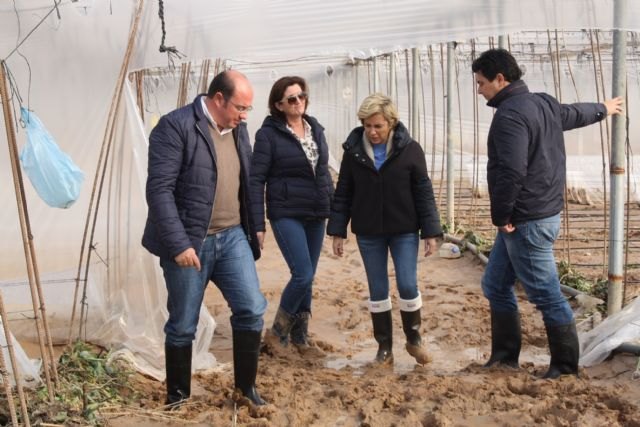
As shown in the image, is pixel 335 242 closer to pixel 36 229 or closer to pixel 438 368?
pixel 438 368

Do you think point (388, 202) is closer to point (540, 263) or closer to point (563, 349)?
point (540, 263)

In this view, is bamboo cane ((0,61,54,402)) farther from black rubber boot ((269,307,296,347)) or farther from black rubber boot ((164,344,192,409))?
black rubber boot ((269,307,296,347))

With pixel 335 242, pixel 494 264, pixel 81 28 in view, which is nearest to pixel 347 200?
pixel 335 242

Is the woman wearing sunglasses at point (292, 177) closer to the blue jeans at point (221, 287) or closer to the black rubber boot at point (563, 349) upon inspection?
the blue jeans at point (221, 287)

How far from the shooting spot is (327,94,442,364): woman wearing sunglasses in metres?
4.17

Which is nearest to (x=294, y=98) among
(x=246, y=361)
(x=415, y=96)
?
(x=246, y=361)

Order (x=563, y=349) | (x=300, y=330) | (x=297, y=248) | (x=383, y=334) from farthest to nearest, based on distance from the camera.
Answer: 1. (x=300, y=330)
2. (x=297, y=248)
3. (x=383, y=334)
4. (x=563, y=349)

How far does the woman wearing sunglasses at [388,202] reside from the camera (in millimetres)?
4168

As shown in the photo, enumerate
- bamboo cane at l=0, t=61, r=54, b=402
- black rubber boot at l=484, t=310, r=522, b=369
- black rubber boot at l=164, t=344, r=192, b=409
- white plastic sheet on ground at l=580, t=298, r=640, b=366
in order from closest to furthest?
1. bamboo cane at l=0, t=61, r=54, b=402
2. black rubber boot at l=164, t=344, r=192, b=409
3. white plastic sheet on ground at l=580, t=298, r=640, b=366
4. black rubber boot at l=484, t=310, r=522, b=369

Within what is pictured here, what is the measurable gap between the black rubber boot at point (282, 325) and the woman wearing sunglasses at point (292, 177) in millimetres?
54

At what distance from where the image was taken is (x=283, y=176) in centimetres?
456

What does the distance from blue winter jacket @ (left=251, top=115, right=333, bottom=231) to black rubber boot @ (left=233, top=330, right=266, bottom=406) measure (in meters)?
1.14

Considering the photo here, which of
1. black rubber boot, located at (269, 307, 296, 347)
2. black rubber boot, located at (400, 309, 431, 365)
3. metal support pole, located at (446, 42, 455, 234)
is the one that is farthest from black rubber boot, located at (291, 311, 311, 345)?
metal support pole, located at (446, 42, 455, 234)

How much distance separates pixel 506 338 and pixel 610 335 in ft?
1.79
